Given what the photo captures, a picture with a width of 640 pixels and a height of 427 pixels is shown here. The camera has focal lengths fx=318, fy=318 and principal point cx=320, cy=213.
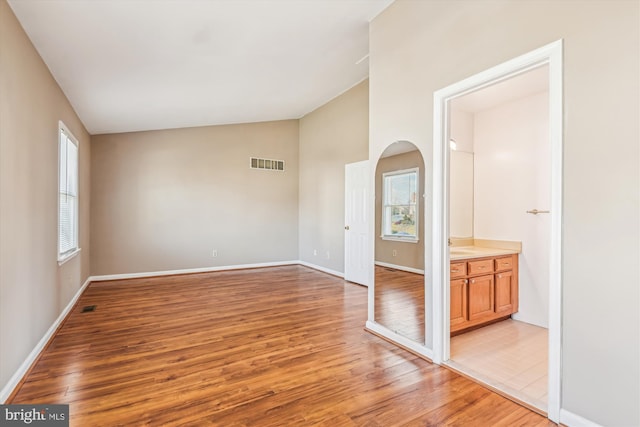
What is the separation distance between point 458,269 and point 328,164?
3.89 m

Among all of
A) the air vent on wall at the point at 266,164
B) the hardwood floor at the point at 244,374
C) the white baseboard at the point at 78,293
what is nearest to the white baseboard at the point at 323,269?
the white baseboard at the point at 78,293

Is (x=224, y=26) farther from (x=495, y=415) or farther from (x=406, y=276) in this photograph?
(x=495, y=415)

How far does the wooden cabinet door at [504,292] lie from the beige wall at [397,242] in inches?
45.9

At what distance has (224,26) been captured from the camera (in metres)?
2.99

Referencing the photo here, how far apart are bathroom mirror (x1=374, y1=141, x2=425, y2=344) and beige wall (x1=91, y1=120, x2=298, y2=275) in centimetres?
423

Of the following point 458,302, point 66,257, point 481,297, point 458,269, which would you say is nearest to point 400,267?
point 458,269

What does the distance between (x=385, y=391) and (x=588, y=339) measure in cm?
125

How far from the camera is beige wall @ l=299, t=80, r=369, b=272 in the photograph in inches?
222

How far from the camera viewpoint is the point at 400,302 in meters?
3.18

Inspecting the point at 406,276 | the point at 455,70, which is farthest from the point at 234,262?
the point at 455,70

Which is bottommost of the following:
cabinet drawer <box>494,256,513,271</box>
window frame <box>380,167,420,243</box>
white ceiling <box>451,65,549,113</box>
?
cabinet drawer <box>494,256,513,271</box>

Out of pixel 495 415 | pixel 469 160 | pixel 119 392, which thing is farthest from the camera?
pixel 469 160

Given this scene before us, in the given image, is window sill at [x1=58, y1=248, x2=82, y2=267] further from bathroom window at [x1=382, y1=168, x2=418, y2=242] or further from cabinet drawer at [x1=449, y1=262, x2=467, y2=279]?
cabinet drawer at [x1=449, y1=262, x2=467, y2=279]
